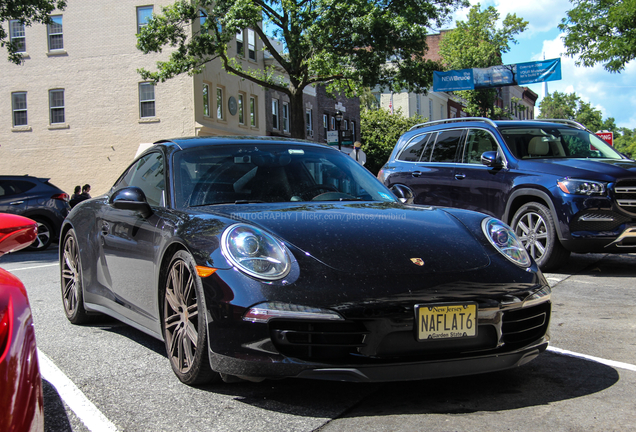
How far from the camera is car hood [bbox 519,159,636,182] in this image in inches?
304

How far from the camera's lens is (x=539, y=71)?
98.7 feet

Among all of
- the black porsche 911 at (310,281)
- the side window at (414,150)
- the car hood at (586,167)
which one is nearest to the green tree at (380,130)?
the side window at (414,150)

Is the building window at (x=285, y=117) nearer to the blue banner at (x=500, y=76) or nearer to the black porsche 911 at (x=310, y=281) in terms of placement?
the blue banner at (x=500, y=76)

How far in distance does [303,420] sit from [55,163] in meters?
29.9

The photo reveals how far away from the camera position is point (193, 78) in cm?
2825

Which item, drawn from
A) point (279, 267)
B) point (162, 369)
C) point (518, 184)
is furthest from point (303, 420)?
point (518, 184)

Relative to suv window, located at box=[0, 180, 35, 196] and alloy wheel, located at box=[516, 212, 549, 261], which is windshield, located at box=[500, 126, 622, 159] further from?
suv window, located at box=[0, 180, 35, 196]

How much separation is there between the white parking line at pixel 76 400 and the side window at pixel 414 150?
6.89 metres

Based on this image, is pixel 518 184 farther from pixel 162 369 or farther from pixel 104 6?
pixel 104 6

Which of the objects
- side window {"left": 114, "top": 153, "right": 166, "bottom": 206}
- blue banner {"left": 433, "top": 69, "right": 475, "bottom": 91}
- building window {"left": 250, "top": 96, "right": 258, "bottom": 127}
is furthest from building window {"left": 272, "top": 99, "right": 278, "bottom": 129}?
side window {"left": 114, "top": 153, "right": 166, "bottom": 206}

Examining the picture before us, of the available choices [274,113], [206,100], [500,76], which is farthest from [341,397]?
[274,113]

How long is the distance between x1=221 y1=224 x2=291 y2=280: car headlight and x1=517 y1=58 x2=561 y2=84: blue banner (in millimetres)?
28814

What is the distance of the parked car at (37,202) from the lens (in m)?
14.8

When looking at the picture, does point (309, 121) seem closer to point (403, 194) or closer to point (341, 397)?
point (403, 194)
